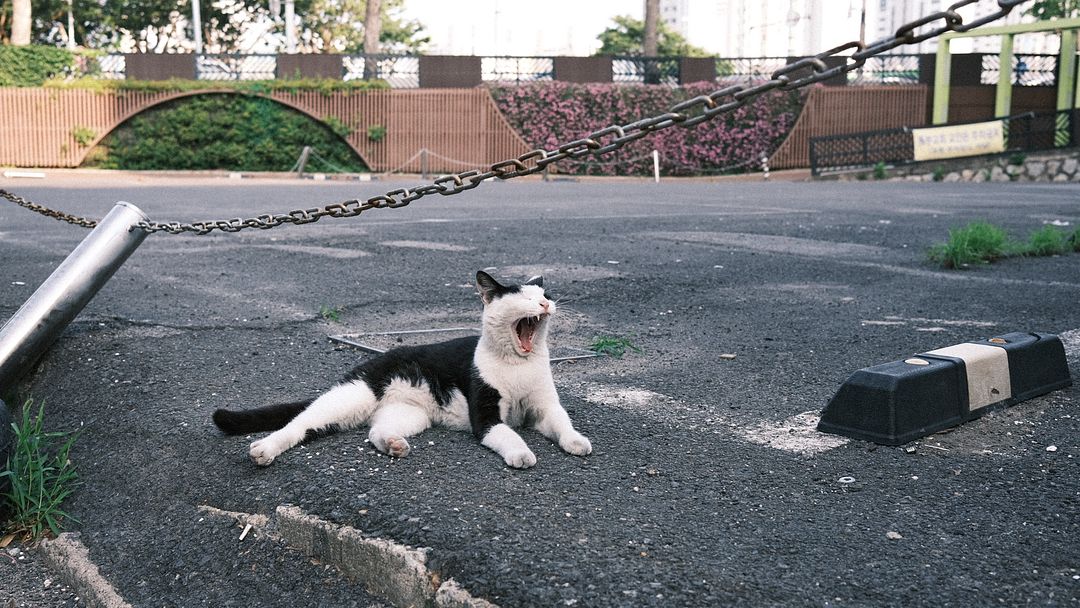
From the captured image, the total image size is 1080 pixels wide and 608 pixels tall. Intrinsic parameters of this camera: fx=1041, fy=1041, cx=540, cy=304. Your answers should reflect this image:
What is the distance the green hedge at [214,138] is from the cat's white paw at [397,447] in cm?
2886

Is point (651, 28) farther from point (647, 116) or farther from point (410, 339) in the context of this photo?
point (410, 339)

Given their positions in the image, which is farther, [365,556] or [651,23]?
[651,23]

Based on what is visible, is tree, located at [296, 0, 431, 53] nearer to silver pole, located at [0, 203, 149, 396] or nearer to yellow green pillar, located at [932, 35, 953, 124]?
yellow green pillar, located at [932, 35, 953, 124]

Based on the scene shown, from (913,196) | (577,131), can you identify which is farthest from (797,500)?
(577,131)

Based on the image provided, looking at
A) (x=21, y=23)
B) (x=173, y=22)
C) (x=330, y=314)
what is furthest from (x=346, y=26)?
(x=330, y=314)

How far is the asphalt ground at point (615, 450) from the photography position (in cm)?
289

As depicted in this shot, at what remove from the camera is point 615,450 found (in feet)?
12.6

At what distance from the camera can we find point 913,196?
18594 millimetres

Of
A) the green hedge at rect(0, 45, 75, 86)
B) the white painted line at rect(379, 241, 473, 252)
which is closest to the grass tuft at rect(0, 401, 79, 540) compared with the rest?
the white painted line at rect(379, 241, 473, 252)

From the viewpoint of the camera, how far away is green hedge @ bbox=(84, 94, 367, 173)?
31.2 m

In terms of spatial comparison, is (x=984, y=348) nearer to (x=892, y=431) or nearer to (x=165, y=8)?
(x=892, y=431)

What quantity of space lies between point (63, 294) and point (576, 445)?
9.53 ft

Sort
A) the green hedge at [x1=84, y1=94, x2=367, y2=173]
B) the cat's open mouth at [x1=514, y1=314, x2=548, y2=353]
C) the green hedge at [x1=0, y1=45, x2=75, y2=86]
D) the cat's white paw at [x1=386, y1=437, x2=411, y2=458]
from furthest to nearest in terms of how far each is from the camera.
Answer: the green hedge at [x1=0, y1=45, x2=75, y2=86] < the green hedge at [x1=84, y1=94, x2=367, y2=173] < the cat's open mouth at [x1=514, y1=314, x2=548, y2=353] < the cat's white paw at [x1=386, y1=437, x2=411, y2=458]

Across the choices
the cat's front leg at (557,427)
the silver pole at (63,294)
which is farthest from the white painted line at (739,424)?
the silver pole at (63,294)
